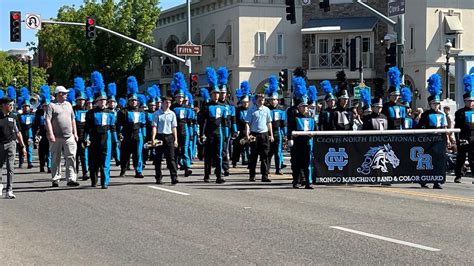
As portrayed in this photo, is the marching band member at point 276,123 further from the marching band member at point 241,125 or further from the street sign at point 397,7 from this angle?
the street sign at point 397,7

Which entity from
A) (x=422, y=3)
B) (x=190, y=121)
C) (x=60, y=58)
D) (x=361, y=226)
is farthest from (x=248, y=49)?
(x=361, y=226)

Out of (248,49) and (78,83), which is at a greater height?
(248,49)

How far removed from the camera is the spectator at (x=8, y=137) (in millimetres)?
15031

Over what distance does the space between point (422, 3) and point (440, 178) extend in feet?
107

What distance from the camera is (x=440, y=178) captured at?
16.9m

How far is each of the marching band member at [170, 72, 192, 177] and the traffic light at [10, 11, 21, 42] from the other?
13.2m

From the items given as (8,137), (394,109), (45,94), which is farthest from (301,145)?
(45,94)

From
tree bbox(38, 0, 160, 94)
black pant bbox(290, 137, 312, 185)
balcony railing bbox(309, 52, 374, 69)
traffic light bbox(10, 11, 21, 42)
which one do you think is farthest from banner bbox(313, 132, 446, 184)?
tree bbox(38, 0, 160, 94)

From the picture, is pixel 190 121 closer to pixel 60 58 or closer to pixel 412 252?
pixel 412 252

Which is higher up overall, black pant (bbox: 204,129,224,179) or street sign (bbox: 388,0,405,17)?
street sign (bbox: 388,0,405,17)

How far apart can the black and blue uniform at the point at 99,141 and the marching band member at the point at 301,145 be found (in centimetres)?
378

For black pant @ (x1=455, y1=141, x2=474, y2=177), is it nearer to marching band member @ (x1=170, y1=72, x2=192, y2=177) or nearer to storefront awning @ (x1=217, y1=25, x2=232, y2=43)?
marching band member @ (x1=170, y1=72, x2=192, y2=177)

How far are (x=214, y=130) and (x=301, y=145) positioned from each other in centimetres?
232

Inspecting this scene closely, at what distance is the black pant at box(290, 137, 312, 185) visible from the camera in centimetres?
1672
